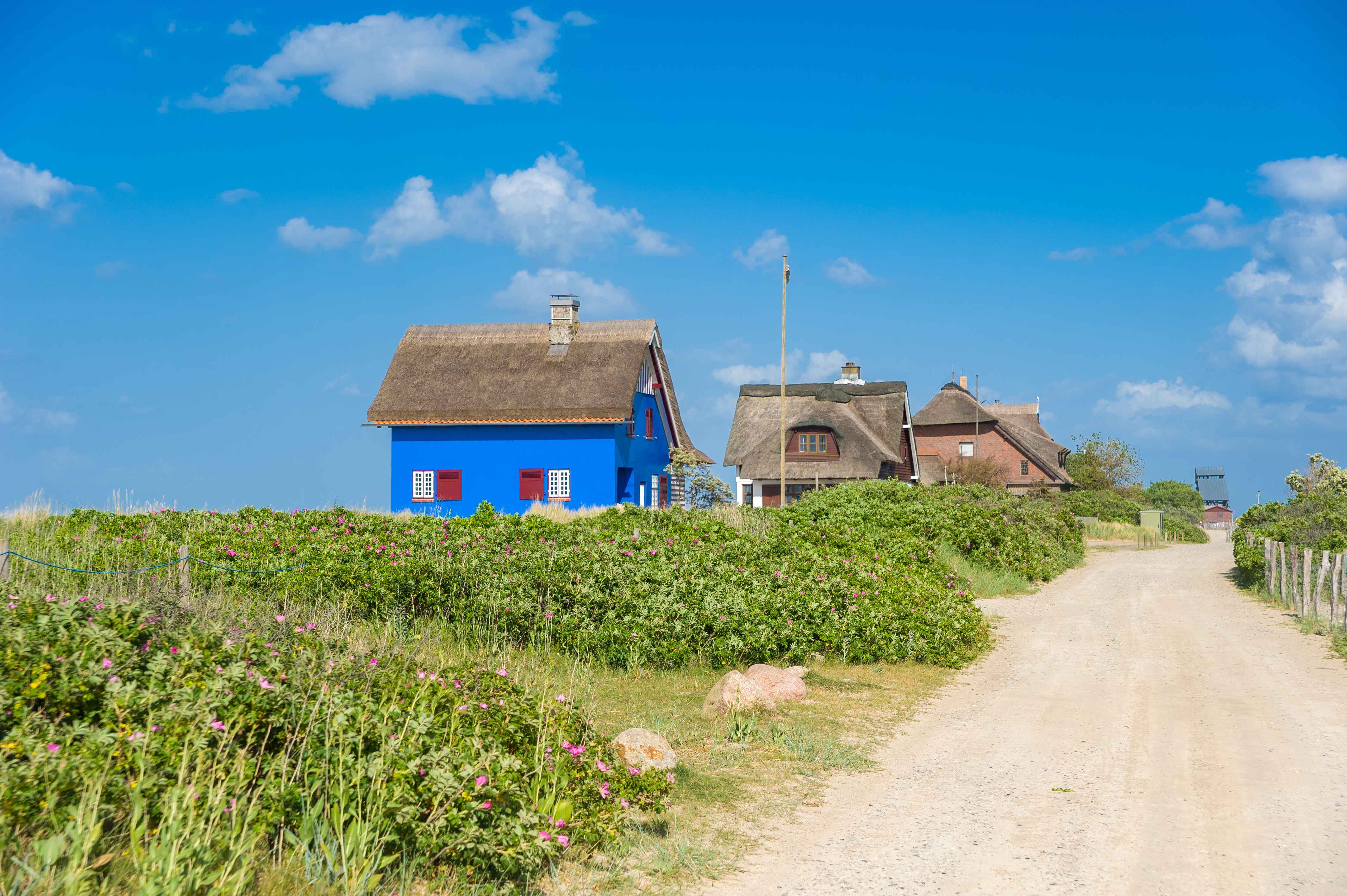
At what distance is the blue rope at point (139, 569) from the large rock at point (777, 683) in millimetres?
6262

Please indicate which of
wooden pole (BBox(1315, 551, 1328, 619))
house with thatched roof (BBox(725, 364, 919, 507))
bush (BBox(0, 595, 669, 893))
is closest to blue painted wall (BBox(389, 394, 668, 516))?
house with thatched roof (BBox(725, 364, 919, 507))

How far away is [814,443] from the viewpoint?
144 ft

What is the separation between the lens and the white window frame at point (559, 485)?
3241 cm

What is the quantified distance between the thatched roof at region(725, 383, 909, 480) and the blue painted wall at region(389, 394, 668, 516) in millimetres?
11416

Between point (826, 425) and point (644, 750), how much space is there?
37528mm

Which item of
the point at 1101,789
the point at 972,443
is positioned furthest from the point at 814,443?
the point at 1101,789

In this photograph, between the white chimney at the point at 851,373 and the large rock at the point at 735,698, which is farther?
the white chimney at the point at 851,373

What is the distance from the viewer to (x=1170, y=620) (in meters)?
16.1

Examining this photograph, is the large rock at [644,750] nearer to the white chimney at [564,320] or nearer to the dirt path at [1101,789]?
the dirt path at [1101,789]

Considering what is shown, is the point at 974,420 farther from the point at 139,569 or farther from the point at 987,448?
the point at 139,569

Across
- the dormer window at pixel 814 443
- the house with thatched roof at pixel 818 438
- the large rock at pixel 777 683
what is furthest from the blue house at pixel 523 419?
the large rock at pixel 777 683

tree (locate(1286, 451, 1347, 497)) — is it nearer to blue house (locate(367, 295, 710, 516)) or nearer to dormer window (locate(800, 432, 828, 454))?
dormer window (locate(800, 432, 828, 454))

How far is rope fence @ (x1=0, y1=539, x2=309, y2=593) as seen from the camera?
980 centimetres

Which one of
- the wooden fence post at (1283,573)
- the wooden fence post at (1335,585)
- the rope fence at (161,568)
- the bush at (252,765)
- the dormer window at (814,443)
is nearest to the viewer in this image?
the bush at (252,765)
